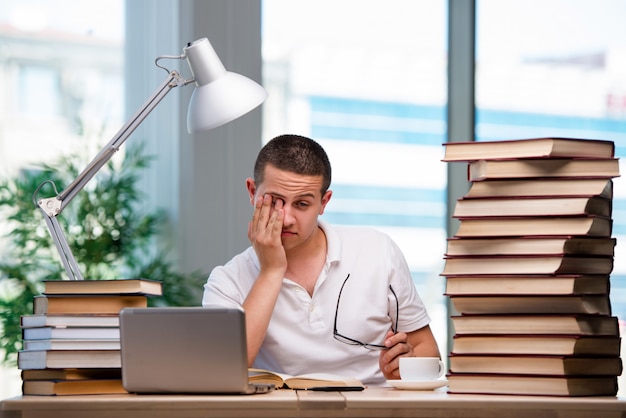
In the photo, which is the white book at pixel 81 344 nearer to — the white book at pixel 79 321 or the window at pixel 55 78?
the white book at pixel 79 321

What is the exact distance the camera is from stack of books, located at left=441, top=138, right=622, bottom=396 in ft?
5.87

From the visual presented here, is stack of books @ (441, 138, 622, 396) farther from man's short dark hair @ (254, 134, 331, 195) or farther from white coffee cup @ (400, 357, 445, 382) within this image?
man's short dark hair @ (254, 134, 331, 195)

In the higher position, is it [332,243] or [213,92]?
[213,92]

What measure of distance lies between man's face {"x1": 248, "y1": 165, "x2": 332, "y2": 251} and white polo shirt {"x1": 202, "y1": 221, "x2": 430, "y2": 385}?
0.52 ft

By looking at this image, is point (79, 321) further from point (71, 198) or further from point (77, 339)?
point (71, 198)

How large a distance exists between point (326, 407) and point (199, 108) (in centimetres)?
80

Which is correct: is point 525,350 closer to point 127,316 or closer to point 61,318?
point 127,316

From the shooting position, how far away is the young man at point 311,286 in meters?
2.33

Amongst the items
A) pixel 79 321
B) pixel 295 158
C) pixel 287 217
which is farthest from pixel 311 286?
pixel 79 321

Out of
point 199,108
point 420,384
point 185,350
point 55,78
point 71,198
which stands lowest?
point 420,384

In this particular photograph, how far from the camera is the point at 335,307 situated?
2518 millimetres

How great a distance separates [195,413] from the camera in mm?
1670

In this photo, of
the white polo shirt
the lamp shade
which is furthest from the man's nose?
the lamp shade

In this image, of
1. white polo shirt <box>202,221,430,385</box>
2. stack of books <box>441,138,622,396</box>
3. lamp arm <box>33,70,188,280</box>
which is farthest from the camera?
white polo shirt <box>202,221,430,385</box>
